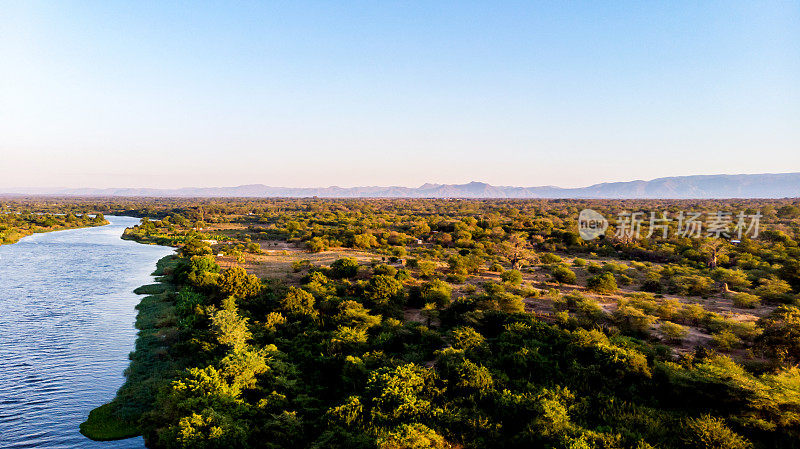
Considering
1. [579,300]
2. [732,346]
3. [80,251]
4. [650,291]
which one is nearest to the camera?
[732,346]

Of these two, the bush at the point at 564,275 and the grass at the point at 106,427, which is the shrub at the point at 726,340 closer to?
the bush at the point at 564,275

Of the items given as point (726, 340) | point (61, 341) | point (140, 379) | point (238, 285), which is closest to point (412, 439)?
point (140, 379)

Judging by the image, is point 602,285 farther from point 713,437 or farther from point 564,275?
point 713,437

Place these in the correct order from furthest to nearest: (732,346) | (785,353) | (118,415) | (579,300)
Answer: (579,300)
(732,346)
(785,353)
(118,415)

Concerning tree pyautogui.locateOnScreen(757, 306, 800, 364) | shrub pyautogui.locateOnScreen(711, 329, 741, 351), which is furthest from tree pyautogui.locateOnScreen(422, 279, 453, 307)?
tree pyautogui.locateOnScreen(757, 306, 800, 364)

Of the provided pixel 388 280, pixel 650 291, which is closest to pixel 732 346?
pixel 650 291

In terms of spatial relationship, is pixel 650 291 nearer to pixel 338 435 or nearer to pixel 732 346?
pixel 732 346

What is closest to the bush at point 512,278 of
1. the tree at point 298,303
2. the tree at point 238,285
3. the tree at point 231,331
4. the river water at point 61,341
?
the tree at point 298,303
